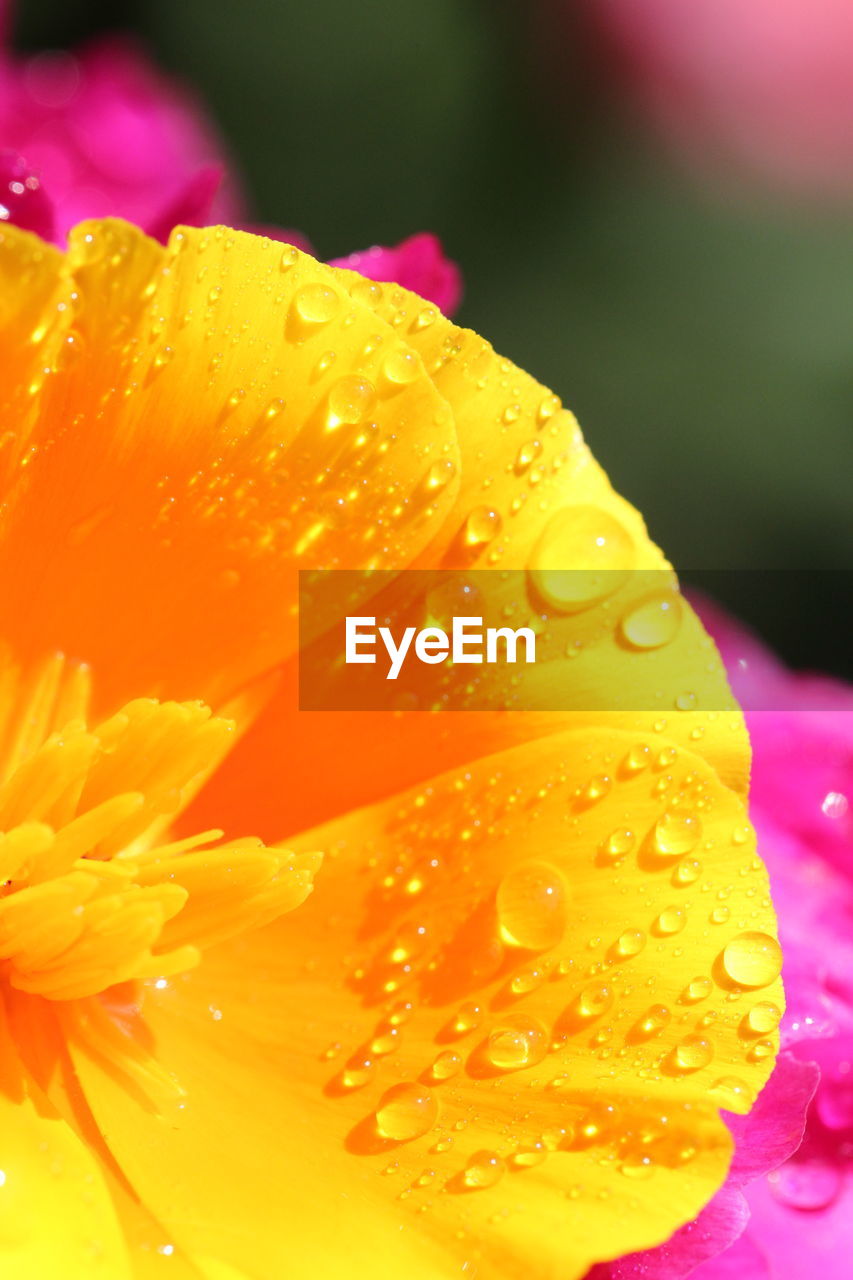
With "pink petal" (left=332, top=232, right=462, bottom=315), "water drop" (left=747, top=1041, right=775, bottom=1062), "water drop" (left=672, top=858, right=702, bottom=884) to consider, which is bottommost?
"water drop" (left=747, top=1041, right=775, bottom=1062)

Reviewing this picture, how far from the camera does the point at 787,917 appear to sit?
3.10ft

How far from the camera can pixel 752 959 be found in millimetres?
669

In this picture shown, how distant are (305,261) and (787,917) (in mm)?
546

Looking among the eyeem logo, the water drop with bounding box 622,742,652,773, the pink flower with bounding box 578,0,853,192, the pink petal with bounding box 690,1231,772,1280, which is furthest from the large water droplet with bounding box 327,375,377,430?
the pink flower with bounding box 578,0,853,192

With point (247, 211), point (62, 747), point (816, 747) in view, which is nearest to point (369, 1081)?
point (62, 747)

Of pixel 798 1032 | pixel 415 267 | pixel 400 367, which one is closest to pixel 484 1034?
pixel 798 1032

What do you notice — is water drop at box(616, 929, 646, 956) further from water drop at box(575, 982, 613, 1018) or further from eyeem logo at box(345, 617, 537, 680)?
eyeem logo at box(345, 617, 537, 680)

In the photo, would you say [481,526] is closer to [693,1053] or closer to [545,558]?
[545,558]

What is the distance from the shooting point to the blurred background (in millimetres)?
1662

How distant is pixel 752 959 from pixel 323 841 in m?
0.24

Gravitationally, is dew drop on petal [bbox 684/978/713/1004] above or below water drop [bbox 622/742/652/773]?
below

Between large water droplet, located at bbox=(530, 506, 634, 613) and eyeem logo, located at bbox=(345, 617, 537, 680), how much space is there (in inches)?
1.6

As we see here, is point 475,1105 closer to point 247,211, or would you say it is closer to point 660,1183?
point 660,1183

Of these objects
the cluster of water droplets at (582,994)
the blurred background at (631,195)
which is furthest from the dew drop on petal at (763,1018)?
the blurred background at (631,195)
